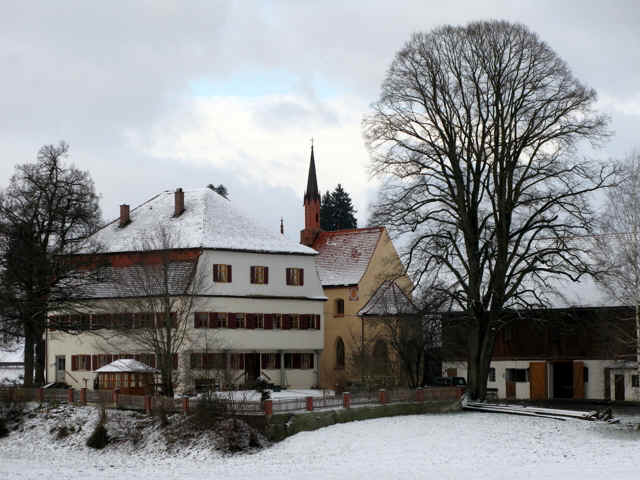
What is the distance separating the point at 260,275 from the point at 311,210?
21013 millimetres

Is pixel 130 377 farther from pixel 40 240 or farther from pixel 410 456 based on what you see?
pixel 410 456

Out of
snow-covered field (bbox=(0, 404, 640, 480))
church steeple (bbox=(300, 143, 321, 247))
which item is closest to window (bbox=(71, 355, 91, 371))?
snow-covered field (bbox=(0, 404, 640, 480))

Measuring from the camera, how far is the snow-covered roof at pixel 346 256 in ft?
230

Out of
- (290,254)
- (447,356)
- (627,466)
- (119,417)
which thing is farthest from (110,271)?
(627,466)

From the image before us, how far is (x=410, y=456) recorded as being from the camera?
36.3 metres

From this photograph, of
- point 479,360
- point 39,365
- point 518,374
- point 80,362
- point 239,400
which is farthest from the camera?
point 518,374

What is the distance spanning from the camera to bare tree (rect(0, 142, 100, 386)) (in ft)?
175

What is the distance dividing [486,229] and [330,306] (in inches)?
963

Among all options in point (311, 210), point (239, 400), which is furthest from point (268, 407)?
point (311, 210)

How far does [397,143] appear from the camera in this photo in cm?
4659

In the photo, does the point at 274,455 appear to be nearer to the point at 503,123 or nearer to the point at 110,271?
the point at 503,123

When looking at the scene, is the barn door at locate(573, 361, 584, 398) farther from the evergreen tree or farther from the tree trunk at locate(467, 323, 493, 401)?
the evergreen tree

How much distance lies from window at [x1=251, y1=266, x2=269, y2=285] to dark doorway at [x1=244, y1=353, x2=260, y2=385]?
399 centimetres

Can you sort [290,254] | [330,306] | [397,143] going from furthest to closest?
[330,306], [290,254], [397,143]
